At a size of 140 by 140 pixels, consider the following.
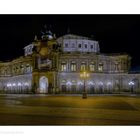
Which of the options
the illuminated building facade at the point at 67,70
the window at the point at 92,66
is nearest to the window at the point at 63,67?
the illuminated building facade at the point at 67,70

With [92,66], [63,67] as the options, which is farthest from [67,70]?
[92,66]

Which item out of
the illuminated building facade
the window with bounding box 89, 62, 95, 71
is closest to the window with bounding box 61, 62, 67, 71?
the illuminated building facade

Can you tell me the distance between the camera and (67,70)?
23.1 metres

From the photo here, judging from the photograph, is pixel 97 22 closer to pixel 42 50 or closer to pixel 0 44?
pixel 0 44

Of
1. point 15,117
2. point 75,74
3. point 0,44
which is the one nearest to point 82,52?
point 75,74

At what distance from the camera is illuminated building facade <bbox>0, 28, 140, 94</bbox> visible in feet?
66.4

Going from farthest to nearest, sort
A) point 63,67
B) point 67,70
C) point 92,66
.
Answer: point 63,67
point 67,70
point 92,66

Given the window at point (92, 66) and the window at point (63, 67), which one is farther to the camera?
the window at point (63, 67)

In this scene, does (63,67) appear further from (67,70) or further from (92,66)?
(92,66)

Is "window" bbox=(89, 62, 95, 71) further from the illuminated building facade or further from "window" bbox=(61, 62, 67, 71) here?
"window" bbox=(61, 62, 67, 71)

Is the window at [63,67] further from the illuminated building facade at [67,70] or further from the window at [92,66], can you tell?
the window at [92,66]

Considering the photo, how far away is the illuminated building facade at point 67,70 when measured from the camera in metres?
20.2

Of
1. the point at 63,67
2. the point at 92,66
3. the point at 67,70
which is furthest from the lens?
the point at 63,67
